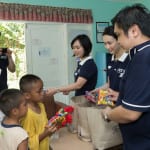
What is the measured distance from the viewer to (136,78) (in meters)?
0.97

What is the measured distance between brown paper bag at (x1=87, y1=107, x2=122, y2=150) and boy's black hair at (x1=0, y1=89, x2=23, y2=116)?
1.35 ft

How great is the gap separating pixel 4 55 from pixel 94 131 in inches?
58.2

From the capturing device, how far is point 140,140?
1086 millimetres

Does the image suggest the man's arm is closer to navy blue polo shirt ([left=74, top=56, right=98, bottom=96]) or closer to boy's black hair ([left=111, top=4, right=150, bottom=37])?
boy's black hair ([left=111, top=4, right=150, bottom=37])

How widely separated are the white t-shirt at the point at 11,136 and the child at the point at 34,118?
11 centimetres

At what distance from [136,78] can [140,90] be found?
0.05m

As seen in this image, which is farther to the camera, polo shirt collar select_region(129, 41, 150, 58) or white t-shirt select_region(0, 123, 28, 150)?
white t-shirt select_region(0, 123, 28, 150)

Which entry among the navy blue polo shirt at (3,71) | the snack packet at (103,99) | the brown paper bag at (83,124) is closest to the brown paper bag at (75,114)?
the brown paper bag at (83,124)

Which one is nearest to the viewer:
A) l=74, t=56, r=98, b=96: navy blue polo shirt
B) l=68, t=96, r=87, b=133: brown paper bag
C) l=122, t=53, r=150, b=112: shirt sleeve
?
l=122, t=53, r=150, b=112: shirt sleeve

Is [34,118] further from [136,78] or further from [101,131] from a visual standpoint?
[136,78]

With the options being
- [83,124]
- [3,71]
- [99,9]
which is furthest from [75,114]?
[99,9]

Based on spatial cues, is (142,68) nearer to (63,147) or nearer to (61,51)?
(63,147)

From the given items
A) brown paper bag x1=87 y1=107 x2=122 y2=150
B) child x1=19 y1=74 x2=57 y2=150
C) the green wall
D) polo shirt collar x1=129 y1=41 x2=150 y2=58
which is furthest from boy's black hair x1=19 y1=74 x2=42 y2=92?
the green wall

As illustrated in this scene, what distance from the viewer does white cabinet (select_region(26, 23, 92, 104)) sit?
4.21 m
